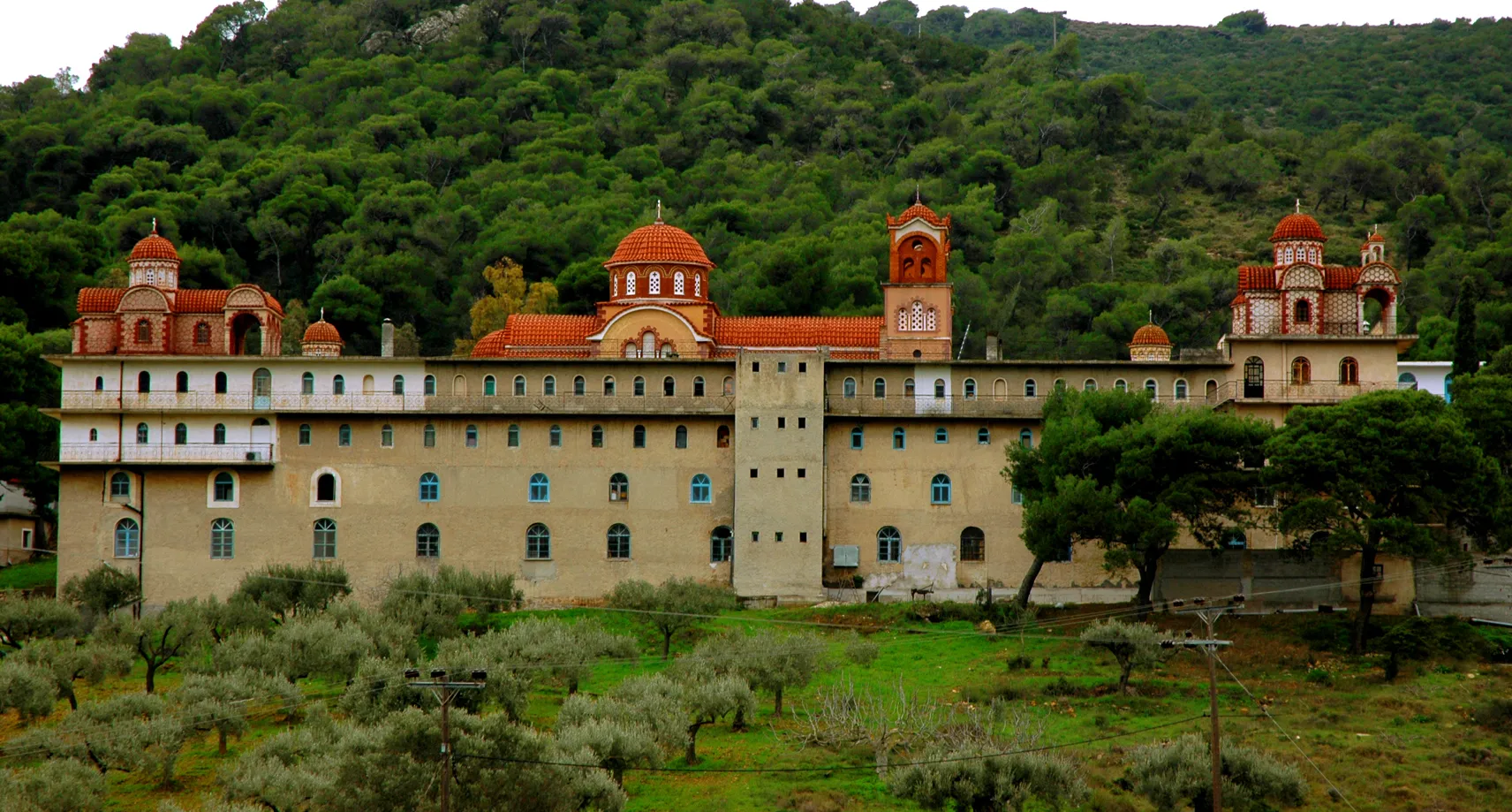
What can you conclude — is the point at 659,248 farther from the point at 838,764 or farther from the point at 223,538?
the point at 838,764

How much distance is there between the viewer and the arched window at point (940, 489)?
5728 cm

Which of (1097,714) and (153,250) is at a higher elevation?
(153,250)

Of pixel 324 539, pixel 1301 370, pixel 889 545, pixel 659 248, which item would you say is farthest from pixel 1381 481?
pixel 324 539

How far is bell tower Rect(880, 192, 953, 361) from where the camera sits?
60.9 meters

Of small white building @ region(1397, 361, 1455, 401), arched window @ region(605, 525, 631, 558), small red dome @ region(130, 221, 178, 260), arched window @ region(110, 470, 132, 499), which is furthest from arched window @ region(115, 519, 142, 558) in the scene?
small white building @ region(1397, 361, 1455, 401)

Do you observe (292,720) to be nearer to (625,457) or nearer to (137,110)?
(625,457)

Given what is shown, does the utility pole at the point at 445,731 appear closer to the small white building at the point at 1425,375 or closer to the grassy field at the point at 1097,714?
the grassy field at the point at 1097,714

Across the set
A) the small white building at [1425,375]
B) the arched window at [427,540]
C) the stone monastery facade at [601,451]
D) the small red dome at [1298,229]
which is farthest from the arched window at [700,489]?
the small white building at [1425,375]

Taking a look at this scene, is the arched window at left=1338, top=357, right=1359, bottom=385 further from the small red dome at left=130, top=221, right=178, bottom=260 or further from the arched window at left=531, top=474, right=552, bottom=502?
the small red dome at left=130, top=221, right=178, bottom=260

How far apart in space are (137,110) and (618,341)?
57.5 m

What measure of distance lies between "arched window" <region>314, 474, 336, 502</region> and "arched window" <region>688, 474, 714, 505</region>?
11.4 m

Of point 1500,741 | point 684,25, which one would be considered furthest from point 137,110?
point 1500,741

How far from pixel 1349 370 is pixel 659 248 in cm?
2368

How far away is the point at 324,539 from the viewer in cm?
5675
